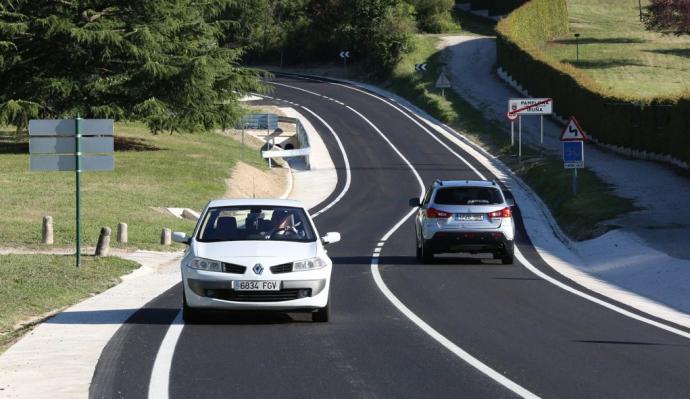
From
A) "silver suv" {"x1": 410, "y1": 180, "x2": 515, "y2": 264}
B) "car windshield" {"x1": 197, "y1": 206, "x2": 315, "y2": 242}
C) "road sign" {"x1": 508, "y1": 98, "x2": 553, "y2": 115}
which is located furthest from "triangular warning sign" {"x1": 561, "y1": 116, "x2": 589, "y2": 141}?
"car windshield" {"x1": 197, "y1": 206, "x2": 315, "y2": 242}

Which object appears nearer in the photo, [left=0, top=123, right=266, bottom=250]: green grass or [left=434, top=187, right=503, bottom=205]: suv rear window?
[left=434, top=187, right=503, bottom=205]: suv rear window

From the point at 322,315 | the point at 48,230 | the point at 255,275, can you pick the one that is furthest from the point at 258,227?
the point at 48,230

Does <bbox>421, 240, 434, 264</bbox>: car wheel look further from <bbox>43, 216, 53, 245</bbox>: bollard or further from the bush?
the bush

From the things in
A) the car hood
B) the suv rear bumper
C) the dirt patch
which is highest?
the car hood

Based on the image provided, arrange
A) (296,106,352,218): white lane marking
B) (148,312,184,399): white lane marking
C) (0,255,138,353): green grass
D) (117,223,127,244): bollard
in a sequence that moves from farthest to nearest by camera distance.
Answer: (296,106,352,218): white lane marking, (117,223,127,244): bollard, (0,255,138,353): green grass, (148,312,184,399): white lane marking

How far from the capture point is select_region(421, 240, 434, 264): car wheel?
81.7 ft

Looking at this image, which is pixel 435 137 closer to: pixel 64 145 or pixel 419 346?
pixel 64 145

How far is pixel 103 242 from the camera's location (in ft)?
82.8

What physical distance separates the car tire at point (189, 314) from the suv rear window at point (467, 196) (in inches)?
407

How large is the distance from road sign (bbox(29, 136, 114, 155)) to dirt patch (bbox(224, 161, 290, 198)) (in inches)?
918

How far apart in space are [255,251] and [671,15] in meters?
76.2

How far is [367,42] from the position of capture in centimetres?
9306

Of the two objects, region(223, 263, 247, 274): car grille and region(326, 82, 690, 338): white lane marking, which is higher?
region(223, 263, 247, 274): car grille

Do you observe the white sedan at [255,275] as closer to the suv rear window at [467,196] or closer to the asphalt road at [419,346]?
the asphalt road at [419,346]
